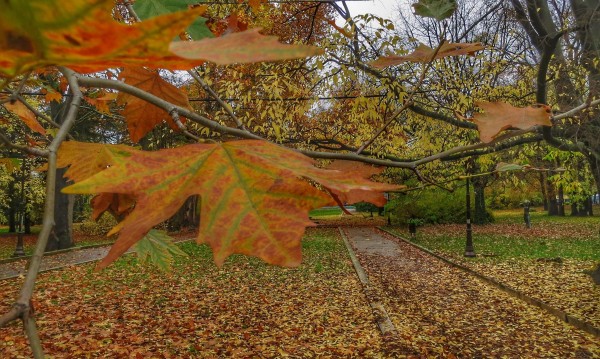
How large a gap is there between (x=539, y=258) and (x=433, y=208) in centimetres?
1095

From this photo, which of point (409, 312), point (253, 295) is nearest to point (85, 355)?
point (253, 295)

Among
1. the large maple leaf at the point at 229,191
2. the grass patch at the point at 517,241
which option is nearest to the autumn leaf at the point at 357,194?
the large maple leaf at the point at 229,191

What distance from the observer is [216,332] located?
7094mm

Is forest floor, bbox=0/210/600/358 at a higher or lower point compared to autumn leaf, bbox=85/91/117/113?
lower

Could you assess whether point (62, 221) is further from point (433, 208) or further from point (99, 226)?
point (433, 208)

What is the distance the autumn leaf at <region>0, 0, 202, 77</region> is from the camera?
12.1 inches

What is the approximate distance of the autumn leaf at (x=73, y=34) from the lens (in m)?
0.31

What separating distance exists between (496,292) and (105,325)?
7379mm

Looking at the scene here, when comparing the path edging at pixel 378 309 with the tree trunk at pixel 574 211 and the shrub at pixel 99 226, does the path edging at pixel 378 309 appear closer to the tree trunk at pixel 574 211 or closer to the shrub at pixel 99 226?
the shrub at pixel 99 226

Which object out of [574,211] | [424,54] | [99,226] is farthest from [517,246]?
[574,211]

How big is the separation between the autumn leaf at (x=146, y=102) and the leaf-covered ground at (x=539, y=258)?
7.83m

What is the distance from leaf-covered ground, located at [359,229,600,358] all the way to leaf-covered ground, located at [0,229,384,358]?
682mm

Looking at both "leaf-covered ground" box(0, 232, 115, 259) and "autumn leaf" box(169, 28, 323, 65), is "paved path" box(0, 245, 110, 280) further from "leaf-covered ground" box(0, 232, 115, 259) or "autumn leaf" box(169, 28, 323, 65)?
"autumn leaf" box(169, 28, 323, 65)

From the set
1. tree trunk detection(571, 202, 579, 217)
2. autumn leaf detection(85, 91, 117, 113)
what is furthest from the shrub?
tree trunk detection(571, 202, 579, 217)
